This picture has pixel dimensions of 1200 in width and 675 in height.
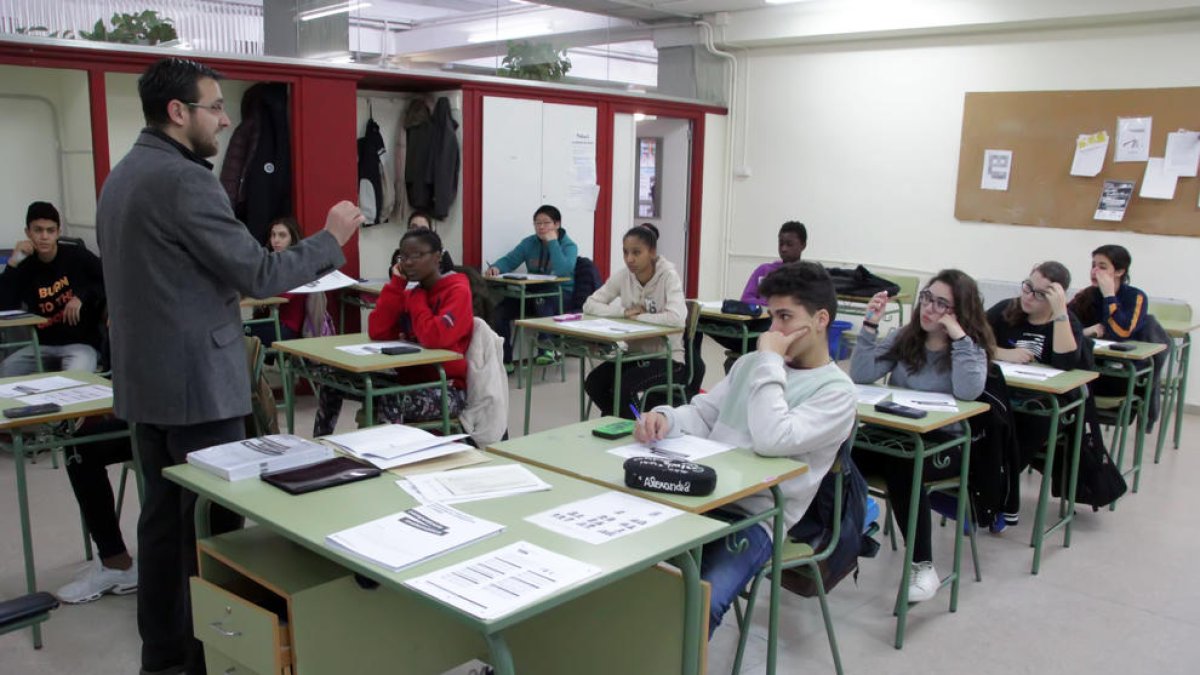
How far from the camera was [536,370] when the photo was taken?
23.4 feet

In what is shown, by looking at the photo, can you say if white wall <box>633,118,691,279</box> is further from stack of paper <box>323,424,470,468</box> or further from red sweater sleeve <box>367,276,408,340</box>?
stack of paper <box>323,424,470,468</box>

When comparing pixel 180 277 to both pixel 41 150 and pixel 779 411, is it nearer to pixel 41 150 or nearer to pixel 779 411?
pixel 779 411

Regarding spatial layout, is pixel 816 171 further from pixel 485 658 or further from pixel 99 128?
pixel 485 658

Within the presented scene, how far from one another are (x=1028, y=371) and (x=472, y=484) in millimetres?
2614

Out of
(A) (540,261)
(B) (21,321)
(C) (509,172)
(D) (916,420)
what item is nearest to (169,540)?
(D) (916,420)

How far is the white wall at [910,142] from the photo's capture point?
652 centimetres

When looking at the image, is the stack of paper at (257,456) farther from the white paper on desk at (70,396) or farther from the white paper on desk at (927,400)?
the white paper on desk at (927,400)

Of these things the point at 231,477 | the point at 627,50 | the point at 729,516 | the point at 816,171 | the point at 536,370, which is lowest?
the point at 536,370

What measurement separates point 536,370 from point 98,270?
305 cm

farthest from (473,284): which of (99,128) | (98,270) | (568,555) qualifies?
(568,555)

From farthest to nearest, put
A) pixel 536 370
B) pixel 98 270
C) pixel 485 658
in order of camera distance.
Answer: pixel 536 370 < pixel 98 270 < pixel 485 658

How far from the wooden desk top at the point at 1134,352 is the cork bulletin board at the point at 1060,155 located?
2.29m

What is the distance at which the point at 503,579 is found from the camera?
Result: 1545 mm

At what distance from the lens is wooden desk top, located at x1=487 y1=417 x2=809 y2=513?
6.63ft
